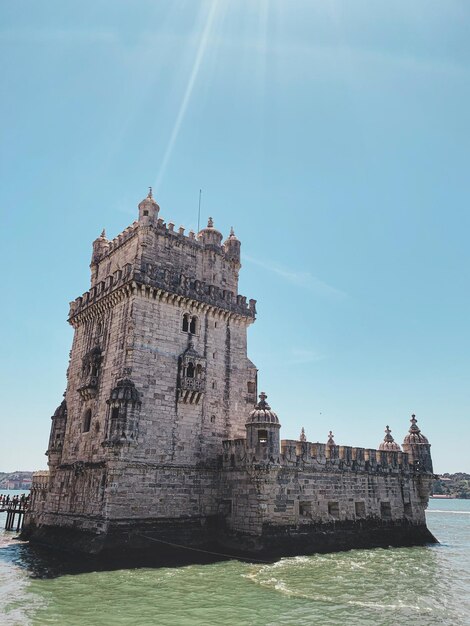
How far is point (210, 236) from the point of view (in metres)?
34.6

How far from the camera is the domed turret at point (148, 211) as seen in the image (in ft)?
102

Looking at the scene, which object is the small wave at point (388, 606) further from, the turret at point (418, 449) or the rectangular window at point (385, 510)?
the turret at point (418, 449)

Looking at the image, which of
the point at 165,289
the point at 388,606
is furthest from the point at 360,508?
the point at 165,289

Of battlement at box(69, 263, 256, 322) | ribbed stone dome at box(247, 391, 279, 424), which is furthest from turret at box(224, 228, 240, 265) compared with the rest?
ribbed stone dome at box(247, 391, 279, 424)

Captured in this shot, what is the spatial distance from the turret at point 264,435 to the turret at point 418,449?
14924 mm

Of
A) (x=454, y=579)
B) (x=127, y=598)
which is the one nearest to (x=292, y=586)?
(x=127, y=598)

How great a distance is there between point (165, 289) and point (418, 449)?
22.3 meters

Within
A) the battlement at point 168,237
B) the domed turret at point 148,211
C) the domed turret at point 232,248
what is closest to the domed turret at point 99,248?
the battlement at point 168,237

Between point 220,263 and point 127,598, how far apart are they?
72.0 ft

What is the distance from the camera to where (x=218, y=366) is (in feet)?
105

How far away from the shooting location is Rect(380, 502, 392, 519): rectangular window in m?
33.2

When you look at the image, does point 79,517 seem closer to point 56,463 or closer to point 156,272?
point 56,463

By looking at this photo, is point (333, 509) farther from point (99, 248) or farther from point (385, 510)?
point (99, 248)

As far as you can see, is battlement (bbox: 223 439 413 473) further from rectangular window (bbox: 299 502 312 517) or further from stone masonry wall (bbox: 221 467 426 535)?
rectangular window (bbox: 299 502 312 517)
